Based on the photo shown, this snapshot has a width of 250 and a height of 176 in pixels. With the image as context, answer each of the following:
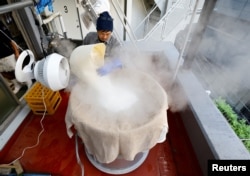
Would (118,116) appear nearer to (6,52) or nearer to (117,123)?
(117,123)

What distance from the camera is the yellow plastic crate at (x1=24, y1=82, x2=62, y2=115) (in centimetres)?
157

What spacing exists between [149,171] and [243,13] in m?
1.87

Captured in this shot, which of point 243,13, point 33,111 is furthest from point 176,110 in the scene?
point 33,111

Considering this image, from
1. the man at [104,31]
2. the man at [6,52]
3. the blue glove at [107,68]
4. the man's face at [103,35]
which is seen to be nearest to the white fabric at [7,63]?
the man at [6,52]

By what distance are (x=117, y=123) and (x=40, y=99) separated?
3.47 feet

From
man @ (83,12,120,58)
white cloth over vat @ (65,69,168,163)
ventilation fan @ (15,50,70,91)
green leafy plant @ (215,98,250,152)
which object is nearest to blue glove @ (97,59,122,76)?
white cloth over vat @ (65,69,168,163)

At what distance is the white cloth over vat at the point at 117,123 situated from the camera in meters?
0.83

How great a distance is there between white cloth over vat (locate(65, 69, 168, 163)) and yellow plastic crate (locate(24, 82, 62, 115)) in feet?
2.05

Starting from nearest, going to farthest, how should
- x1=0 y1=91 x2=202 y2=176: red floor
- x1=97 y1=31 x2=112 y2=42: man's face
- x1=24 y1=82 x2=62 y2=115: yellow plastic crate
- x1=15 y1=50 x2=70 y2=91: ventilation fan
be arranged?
x1=15 y1=50 x2=70 y2=91: ventilation fan
x1=0 y1=91 x2=202 y2=176: red floor
x1=24 y1=82 x2=62 y2=115: yellow plastic crate
x1=97 y1=31 x2=112 y2=42: man's face

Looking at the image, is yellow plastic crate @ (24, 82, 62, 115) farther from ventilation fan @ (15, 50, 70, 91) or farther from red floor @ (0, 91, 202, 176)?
ventilation fan @ (15, 50, 70, 91)

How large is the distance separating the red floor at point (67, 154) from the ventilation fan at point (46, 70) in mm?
607

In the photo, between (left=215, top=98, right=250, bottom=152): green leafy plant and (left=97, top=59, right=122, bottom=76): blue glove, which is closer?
(left=97, top=59, right=122, bottom=76): blue glove

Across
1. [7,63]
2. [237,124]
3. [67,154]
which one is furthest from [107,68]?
[237,124]

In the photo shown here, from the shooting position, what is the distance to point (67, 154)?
1.38 m
